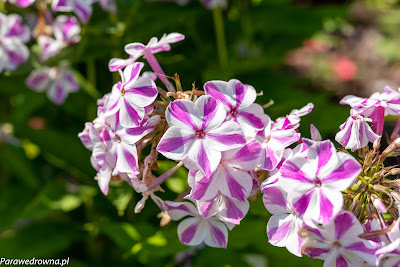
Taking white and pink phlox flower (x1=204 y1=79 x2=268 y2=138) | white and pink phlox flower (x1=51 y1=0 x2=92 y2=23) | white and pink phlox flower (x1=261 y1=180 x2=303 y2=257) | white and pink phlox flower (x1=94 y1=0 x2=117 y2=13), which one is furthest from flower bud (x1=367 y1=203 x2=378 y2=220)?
white and pink phlox flower (x1=94 y1=0 x2=117 y2=13)

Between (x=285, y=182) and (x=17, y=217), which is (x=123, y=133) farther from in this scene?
(x=17, y=217)

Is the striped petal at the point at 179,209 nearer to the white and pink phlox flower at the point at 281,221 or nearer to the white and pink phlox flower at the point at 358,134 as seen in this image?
the white and pink phlox flower at the point at 281,221

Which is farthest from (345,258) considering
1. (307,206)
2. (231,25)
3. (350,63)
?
(350,63)

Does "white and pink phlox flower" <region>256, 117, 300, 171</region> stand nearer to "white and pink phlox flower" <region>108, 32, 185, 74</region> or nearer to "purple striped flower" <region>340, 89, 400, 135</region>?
Answer: "purple striped flower" <region>340, 89, 400, 135</region>

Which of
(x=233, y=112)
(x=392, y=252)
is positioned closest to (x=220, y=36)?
(x=233, y=112)

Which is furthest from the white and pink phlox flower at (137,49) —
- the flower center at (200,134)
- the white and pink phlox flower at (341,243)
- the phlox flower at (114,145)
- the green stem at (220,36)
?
the green stem at (220,36)

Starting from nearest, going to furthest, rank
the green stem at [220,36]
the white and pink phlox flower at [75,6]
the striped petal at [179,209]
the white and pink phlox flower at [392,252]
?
the white and pink phlox flower at [392,252] < the striped petal at [179,209] < the white and pink phlox flower at [75,6] < the green stem at [220,36]
